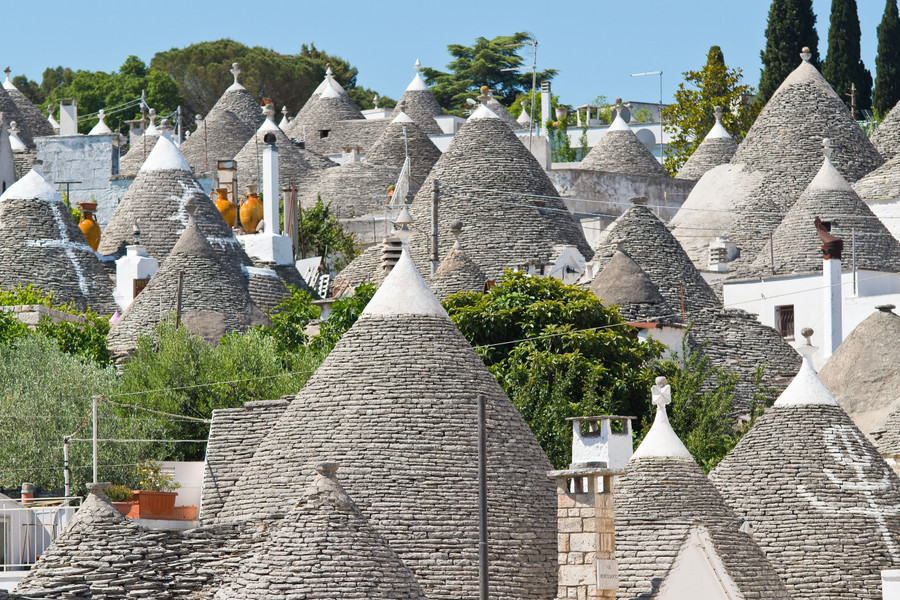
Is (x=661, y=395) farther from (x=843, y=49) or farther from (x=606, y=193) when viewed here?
(x=843, y=49)

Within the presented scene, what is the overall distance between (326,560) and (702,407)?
1757 centimetres

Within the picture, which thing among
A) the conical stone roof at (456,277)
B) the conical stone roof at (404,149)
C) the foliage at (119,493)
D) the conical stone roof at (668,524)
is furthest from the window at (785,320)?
the foliage at (119,493)

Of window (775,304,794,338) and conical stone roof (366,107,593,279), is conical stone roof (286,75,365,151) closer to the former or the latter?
conical stone roof (366,107,593,279)

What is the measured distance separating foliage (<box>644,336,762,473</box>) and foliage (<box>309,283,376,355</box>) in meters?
5.69

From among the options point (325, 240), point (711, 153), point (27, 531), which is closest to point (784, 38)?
point (711, 153)

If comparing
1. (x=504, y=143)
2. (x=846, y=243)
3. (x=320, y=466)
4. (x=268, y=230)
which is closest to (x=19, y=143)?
(x=268, y=230)

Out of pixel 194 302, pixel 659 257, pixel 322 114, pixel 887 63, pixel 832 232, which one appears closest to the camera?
pixel 194 302

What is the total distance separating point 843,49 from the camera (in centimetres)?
7138

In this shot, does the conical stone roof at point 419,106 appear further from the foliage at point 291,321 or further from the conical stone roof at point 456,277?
the conical stone roof at point 456,277

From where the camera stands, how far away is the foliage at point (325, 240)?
54375mm

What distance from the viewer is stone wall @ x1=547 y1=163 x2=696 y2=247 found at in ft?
188

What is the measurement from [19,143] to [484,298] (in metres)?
28.7

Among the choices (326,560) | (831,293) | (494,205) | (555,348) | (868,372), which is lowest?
(326,560)

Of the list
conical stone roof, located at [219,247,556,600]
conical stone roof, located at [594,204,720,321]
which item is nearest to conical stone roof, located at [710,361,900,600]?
conical stone roof, located at [219,247,556,600]
